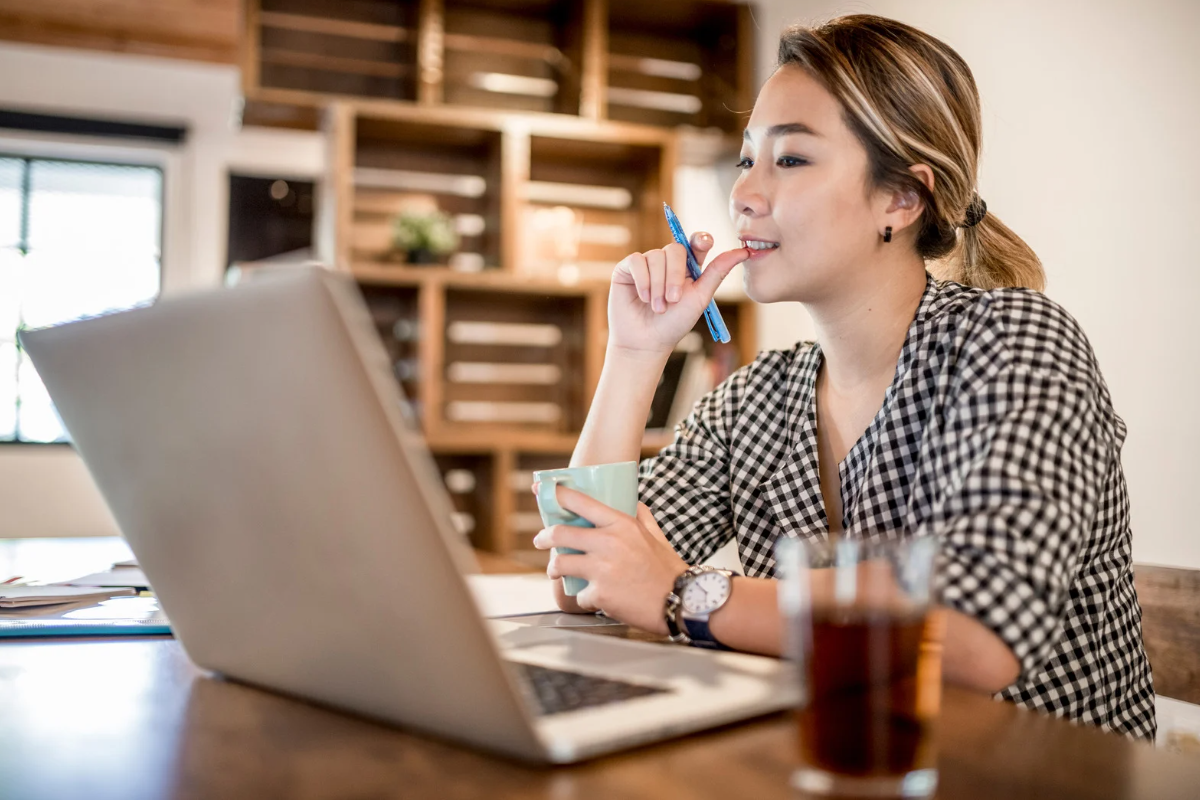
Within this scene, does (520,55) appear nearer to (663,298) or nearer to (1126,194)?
(1126,194)

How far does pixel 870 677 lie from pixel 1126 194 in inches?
70.5

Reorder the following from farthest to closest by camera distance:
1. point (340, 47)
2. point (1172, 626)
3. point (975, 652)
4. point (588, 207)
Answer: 1. point (588, 207)
2. point (340, 47)
3. point (1172, 626)
4. point (975, 652)

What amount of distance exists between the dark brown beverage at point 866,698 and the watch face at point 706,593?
32 cm

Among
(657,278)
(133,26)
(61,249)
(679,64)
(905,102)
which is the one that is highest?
(133,26)

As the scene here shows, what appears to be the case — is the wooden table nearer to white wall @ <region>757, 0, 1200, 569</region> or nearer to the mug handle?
the mug handle

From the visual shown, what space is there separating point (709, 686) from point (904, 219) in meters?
0.87

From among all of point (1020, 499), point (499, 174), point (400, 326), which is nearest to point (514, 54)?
point (499, 174)

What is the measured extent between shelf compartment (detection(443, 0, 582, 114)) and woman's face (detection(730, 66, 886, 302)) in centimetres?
215

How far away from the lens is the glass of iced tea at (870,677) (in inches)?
17.1

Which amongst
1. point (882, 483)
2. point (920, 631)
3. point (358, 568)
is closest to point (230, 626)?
point (358, 568)

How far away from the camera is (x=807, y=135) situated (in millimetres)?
1249

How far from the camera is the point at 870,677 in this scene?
435 mm

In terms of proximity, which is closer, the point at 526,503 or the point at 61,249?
the point at 526,503

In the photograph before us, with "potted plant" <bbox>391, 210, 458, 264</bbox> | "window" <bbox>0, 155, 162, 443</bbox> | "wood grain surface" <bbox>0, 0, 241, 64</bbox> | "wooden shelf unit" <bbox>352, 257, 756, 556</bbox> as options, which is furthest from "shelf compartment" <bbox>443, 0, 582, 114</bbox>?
"window" <bbox>0, 155, 162, 443</bbox>
